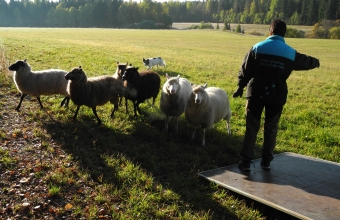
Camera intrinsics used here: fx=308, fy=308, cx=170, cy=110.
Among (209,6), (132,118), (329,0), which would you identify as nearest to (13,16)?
(209,6)

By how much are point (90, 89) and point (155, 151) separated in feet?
8.75

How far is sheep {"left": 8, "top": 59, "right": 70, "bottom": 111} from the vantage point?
30.0ft

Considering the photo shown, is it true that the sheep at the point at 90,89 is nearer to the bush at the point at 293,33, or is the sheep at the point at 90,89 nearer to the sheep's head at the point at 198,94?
the sheep's head at the point at 198,94

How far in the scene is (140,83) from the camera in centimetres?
955

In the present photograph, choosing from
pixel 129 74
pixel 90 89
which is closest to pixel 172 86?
pixel 129 74

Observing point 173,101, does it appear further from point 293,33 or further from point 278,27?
point 293,33

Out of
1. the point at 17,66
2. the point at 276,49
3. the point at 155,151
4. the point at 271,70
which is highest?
the point at 276,49

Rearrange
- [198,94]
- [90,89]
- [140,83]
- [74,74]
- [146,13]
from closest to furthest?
1. [198,94]
2. [74,74]
3. [90,89]
4. [140,83]
5. [146,13]

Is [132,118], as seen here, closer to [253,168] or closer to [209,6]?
[253,168]

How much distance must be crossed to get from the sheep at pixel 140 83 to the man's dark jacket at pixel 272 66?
428 cm

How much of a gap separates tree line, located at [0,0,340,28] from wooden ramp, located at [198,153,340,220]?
4741 inches

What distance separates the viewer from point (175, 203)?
17.1 ft

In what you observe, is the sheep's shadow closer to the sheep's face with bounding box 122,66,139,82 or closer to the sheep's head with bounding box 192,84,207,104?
the sheep's head with bounding box 192,84,207,104

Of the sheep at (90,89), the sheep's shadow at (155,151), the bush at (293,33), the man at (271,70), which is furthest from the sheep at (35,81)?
the bush at (293,33)
